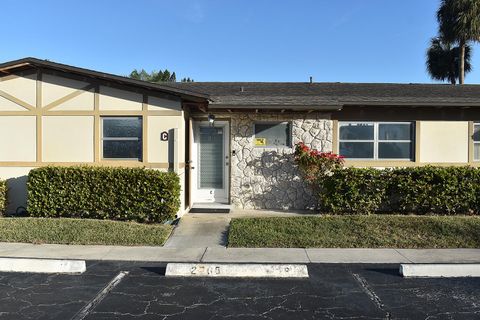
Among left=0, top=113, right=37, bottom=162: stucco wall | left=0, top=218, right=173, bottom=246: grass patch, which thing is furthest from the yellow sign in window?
left=0, top=113, right=37, bottom=162: stucco wall

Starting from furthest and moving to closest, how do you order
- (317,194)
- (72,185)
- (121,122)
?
(317,194) < (121,122) < (72,185)

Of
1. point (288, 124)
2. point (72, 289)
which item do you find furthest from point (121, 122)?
point (72, 289)

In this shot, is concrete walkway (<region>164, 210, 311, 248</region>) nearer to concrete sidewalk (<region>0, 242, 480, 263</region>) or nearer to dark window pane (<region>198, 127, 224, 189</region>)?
concrete sidewalk (<region>0, 242, 480, 263</region>)

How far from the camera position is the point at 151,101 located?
32.7 feet

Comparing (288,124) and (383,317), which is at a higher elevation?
(288,124)

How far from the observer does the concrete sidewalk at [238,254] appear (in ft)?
22.7

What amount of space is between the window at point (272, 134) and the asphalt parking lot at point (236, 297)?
5.51 m

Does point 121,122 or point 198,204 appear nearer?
point 121,122

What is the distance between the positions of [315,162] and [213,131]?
315cm

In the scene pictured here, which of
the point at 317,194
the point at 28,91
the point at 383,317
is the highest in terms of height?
the point at 28,91

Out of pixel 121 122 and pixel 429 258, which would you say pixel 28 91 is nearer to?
pixel 121 122

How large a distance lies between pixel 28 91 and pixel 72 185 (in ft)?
9.64

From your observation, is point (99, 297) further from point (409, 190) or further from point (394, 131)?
point (394, 131)

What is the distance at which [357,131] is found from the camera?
1140cm
